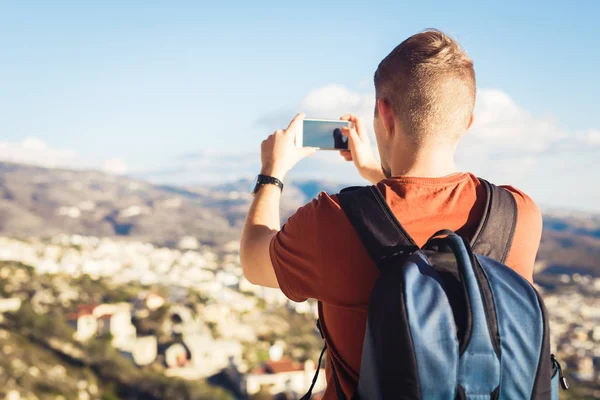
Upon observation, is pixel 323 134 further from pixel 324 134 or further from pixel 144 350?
pixel 144 350

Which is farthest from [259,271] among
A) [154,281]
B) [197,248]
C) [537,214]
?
[197,248]

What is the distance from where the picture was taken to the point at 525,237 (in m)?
1.25

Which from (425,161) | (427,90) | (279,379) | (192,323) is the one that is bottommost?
(192,323)

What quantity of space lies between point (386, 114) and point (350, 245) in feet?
1.02

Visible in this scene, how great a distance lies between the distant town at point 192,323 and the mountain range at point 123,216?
81.3 feet

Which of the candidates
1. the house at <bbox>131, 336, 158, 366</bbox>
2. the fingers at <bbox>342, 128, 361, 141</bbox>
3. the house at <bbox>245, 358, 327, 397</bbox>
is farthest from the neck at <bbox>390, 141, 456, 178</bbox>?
the house at <bbox>131, 336, 158, 366</bbox>

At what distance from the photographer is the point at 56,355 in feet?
60.6

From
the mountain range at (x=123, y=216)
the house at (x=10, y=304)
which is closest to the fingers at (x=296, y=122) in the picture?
the house at (x=10, y=304)

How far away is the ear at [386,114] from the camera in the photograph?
126 cm

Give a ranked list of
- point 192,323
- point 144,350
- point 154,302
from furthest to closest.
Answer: point 154,302
point 192,323
point 144,350

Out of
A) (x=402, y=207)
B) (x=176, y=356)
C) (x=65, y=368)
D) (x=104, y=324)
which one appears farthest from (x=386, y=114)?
(x=104, y=324)

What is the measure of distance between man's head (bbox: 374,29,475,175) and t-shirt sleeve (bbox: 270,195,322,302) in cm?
26

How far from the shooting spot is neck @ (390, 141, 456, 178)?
1.25m

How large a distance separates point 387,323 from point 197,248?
71413 millimetres
